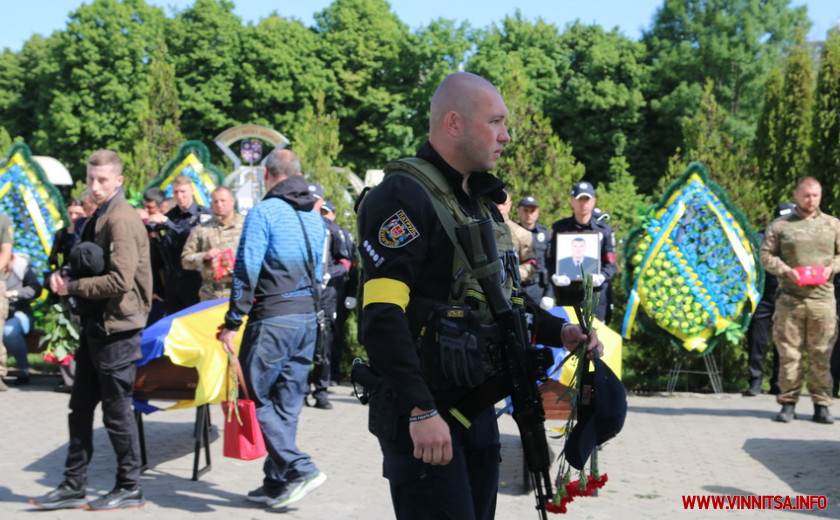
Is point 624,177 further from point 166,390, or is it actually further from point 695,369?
point 166,390

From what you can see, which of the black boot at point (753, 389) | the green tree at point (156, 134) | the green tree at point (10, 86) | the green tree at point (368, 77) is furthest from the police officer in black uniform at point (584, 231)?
the green tree at point (10, 86)

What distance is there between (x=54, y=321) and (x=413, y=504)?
9.17 metres

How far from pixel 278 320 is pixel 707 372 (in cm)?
706

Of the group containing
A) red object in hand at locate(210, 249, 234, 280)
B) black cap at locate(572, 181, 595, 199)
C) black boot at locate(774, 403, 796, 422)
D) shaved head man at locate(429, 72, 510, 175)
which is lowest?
black boot at locate(774, 403, 796, 422)

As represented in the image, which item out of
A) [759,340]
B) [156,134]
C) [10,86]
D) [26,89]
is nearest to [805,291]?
[759,340]

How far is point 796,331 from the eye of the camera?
9.62m

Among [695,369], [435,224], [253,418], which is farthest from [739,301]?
[435,224]

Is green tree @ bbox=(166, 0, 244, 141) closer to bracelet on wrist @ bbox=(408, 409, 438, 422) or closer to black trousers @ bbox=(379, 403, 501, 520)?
black trousers @ bbox=(379, 403, 501, 520)

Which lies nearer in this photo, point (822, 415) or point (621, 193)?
point (822, 415)

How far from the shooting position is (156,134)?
18.1 metres

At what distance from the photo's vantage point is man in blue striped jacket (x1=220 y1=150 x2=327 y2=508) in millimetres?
6375

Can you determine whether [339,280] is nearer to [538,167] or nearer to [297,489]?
[538,167]

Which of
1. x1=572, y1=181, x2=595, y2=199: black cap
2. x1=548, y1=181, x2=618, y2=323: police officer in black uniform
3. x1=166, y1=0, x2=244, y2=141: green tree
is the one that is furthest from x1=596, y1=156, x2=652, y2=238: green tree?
x1=572, y1=181, x2=595, y2=199: black cap

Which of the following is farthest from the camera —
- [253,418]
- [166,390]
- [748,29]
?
[748,29]
